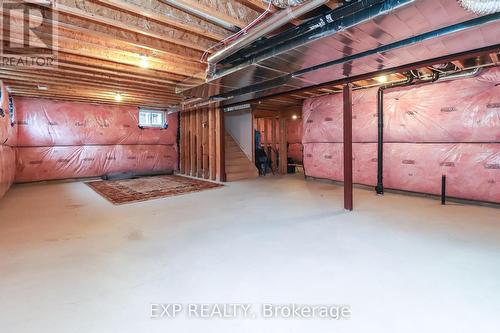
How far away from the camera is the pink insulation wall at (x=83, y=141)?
641 cm

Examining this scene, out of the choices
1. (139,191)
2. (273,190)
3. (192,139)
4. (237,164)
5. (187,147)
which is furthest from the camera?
(187,147)

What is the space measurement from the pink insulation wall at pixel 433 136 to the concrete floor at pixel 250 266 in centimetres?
69

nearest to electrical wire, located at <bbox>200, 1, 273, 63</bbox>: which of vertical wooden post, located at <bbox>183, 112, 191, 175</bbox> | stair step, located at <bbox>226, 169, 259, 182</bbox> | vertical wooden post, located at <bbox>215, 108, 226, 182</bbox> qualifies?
vertical wooden post, located at <bbox>215, 108, 226, 182</bbox>

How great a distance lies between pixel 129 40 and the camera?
306 centimetres

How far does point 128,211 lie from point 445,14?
4.35 metres

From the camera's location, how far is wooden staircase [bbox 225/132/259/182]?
23.8 ft

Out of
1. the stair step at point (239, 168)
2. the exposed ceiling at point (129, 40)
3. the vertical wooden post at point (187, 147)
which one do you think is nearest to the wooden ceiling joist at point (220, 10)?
the exposed ceiling at point (129, 40)

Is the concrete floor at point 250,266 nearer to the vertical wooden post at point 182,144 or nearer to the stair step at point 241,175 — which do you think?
the stair step at point 241,175

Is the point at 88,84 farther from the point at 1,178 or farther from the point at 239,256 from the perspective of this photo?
the point at 239,256

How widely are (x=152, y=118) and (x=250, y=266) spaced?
24.6 feet

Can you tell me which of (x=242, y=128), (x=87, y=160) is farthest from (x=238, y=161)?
(x=87, y=160)

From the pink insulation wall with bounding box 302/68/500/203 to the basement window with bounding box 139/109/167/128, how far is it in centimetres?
560

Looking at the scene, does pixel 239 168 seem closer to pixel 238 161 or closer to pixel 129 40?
pixel 238 161

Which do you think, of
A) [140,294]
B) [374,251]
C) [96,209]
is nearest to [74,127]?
[96,209]
